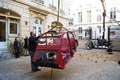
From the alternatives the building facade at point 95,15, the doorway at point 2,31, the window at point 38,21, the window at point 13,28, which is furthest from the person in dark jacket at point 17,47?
the building facade at point 95,15

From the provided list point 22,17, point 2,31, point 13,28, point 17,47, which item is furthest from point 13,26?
point 17,47

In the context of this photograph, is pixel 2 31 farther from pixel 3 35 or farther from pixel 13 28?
pixel 13 28

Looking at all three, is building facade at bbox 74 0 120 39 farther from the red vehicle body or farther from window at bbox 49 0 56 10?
the red vehicle body

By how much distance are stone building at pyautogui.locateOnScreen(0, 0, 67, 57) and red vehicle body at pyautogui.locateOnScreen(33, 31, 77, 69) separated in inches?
240

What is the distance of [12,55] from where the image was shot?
12445mm

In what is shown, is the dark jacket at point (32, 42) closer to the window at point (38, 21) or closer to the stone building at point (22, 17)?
the stone building at point (22, 17)

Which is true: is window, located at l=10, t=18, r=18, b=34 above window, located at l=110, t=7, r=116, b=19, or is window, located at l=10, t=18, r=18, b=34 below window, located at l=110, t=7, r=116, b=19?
below

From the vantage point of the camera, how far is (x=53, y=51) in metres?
6.14

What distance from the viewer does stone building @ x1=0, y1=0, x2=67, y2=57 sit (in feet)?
39.8

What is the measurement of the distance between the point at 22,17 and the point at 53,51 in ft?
27.4

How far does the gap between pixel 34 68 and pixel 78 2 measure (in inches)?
1273

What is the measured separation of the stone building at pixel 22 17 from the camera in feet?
39.8

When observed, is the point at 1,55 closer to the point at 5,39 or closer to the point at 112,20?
the point at 5,39

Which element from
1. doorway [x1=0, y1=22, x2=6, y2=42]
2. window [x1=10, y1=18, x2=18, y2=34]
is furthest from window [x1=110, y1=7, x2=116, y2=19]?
doorway [x1=0, y1=22, x2=6, y2=42]
